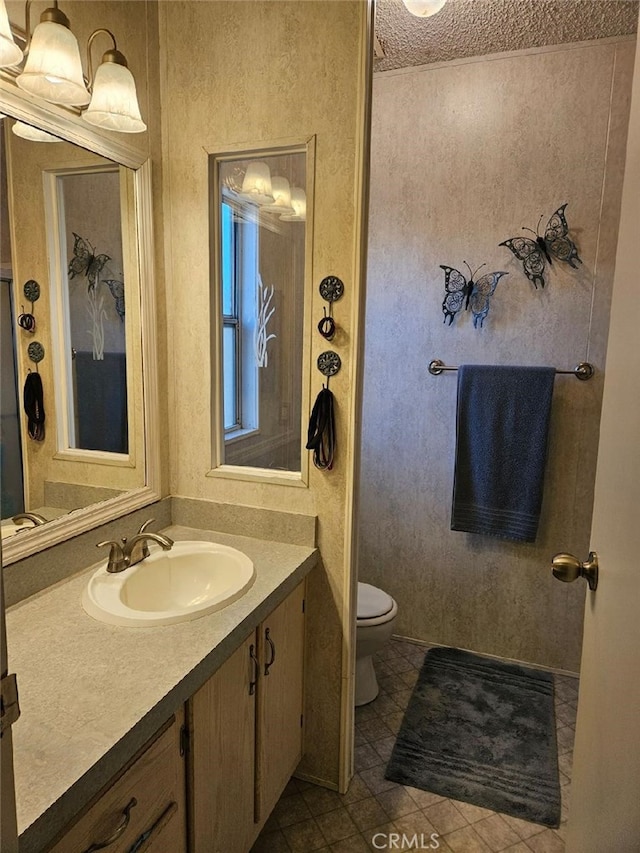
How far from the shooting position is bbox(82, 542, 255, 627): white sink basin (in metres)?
1.29

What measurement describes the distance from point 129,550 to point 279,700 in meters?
0.62

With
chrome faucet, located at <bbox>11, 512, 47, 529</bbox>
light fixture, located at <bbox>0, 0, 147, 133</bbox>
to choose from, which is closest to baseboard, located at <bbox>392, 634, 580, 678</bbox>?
chrome faucet, located at <bbox>11, 512, 47, 529</bbox>

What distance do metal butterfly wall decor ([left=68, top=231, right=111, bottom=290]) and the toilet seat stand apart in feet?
5.06

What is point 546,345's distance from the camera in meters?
2.34

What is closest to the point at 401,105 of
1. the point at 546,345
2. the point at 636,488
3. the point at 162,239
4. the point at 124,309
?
the point at 546,345

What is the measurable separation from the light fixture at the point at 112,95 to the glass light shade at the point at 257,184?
0.38 meters

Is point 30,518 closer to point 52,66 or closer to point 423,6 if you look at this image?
point 52,66

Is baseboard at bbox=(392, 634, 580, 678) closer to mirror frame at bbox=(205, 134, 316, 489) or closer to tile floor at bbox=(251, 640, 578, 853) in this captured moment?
tile floor at bbox=(251, 640, 578, 853)

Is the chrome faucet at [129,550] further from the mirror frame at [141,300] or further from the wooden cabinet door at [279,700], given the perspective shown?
the wooden cabinet door at [279,700]

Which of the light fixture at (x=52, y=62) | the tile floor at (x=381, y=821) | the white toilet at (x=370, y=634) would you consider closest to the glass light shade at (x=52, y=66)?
the light fixture at (x=52, y=62)

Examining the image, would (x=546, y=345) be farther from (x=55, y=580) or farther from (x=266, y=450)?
(x=55, y=580)

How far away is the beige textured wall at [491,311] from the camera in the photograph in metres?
2.22

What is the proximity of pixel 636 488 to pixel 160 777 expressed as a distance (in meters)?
0.99

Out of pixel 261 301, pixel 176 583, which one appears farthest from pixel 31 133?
pixel 176 583
